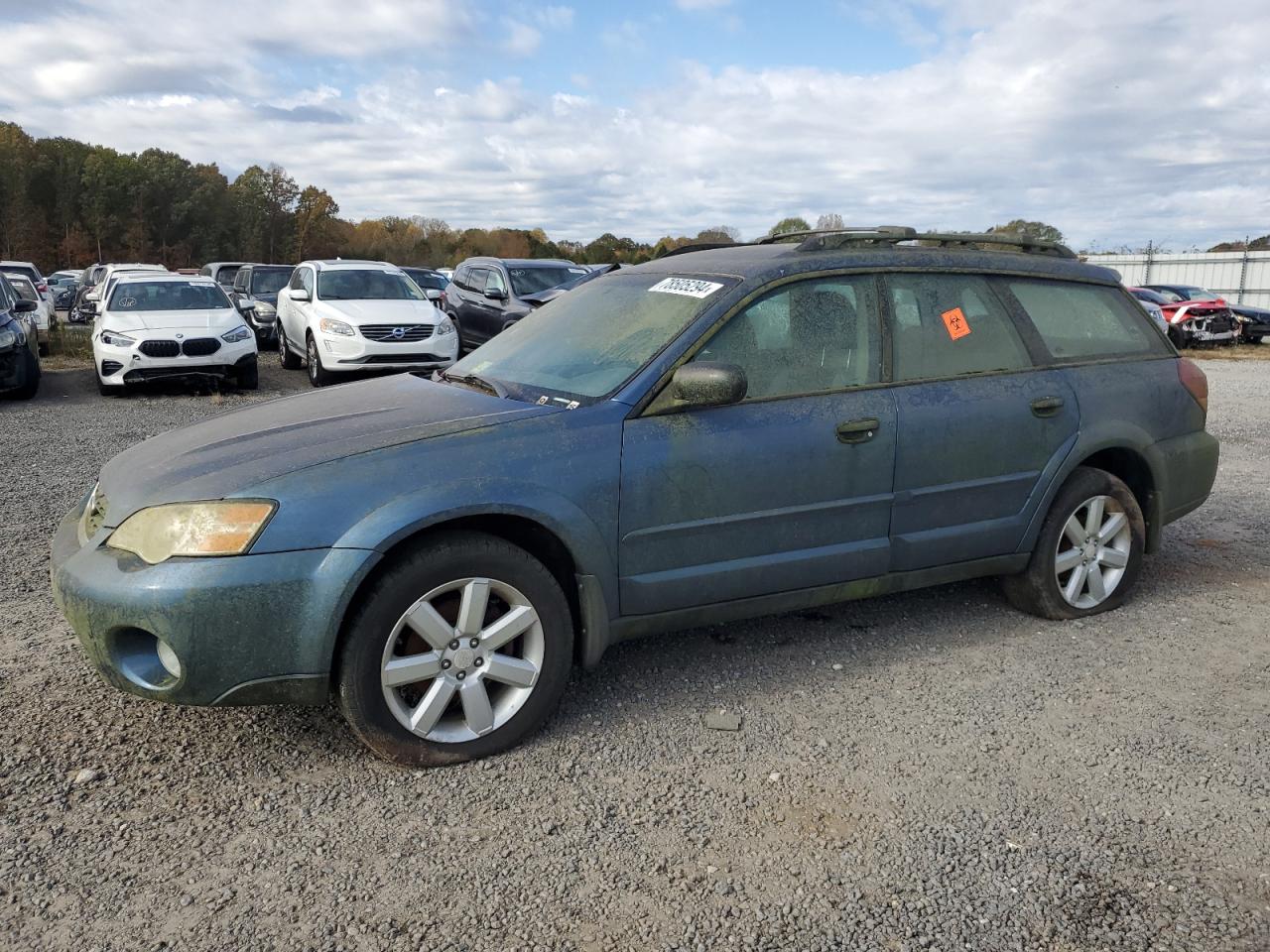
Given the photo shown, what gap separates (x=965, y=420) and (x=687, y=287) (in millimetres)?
1260

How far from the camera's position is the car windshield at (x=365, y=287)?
14.1 meters

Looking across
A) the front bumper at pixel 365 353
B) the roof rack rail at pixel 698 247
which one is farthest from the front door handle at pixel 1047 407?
the front bumper at pixel 365 353

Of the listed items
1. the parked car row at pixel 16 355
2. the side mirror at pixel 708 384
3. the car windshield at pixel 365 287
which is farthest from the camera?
the car windshield at pixel 365 287

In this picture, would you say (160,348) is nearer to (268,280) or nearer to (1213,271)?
(268,280)

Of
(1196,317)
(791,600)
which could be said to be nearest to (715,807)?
(791,600)

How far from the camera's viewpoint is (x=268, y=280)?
20.8 meters

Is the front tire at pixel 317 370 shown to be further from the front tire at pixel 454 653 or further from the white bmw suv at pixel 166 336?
the front tire at pixel 454 653

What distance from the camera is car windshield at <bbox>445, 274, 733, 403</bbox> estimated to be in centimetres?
374

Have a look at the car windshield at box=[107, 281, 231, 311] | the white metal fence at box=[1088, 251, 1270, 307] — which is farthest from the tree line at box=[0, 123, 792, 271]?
the car windshield at box=[107, 281, 231, 311]

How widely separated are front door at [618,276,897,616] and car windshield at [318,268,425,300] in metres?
11.1

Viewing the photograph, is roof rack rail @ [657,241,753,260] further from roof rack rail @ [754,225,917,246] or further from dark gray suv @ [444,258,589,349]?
dark gray suv @ [444,258,589,349]

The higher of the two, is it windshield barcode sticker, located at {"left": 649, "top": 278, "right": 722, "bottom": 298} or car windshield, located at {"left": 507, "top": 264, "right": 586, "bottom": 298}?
car windshield, located at {"left": 507, "top": 264, "right": 586, "bottom": 298}

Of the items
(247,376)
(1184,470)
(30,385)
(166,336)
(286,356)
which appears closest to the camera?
(1184,470)

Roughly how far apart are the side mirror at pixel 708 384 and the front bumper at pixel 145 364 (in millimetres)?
10681
